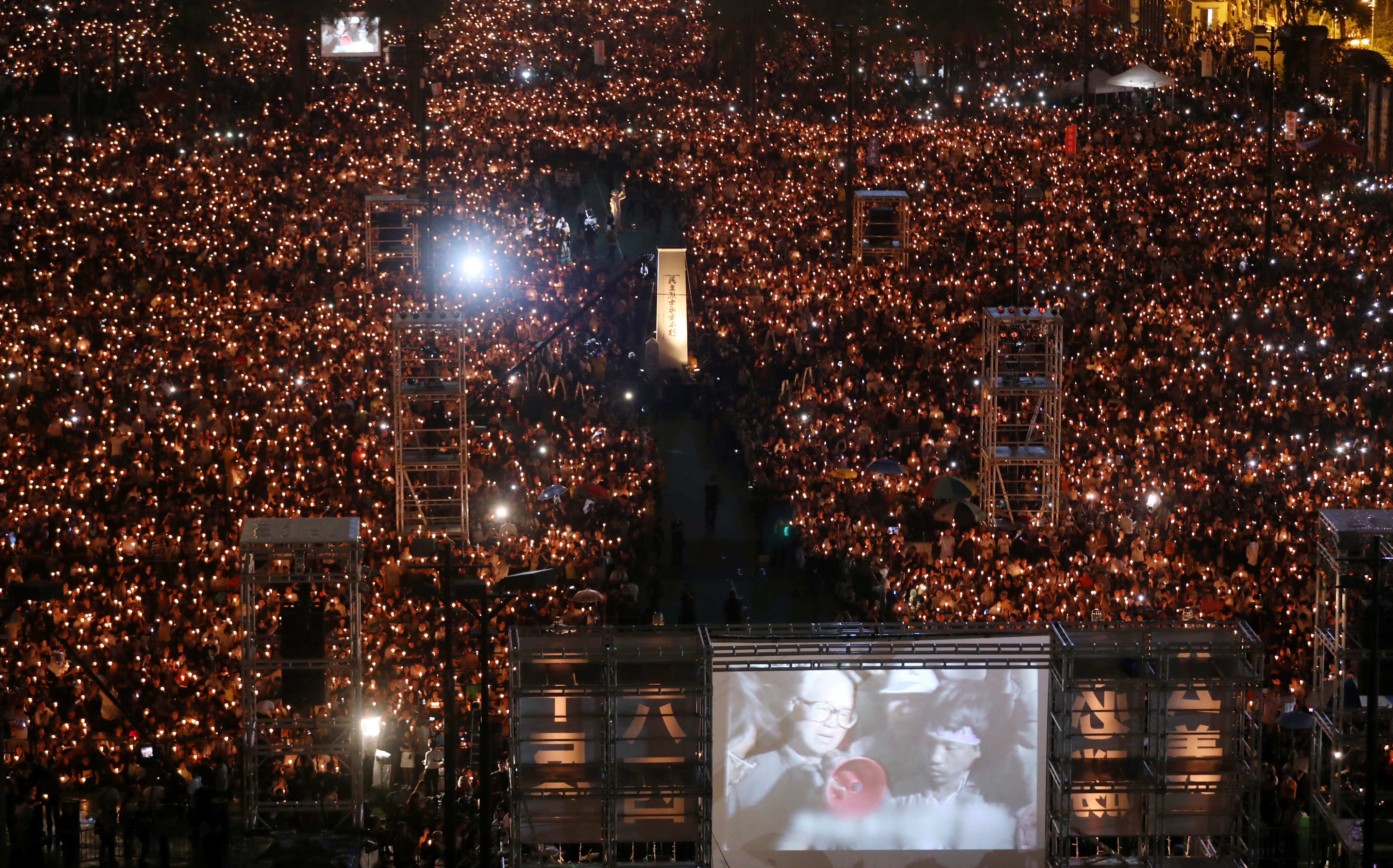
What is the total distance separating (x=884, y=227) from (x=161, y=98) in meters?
21.3

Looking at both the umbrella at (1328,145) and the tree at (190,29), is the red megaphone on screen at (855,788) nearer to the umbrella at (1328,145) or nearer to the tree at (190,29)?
the umbrella at (1328,145)

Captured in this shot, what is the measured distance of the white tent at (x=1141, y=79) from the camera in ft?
155

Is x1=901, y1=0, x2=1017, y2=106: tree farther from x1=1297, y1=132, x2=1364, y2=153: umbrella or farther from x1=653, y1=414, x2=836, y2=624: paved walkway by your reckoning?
x1=653, y1=414, x2=836, y2=624: paved walkway

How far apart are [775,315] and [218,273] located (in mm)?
11044

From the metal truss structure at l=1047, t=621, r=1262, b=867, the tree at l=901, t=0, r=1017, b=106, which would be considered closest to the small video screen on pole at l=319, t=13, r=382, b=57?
the tree at l=901, t=0, r=1017, b=106

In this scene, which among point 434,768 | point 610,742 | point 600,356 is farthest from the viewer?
point 600,356

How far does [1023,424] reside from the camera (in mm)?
27219

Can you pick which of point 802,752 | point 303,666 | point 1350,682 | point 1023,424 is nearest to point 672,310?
point 1023,424

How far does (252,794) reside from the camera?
17.8 m

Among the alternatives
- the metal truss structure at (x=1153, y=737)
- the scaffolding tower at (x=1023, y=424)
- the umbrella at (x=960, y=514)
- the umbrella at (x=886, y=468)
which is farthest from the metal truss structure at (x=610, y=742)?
the scaffolding tower at (x=1023, y=424)

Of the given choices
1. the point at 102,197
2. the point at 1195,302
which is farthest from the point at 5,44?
the point at 1195,302

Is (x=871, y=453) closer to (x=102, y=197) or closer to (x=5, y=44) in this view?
(x=102, y=197)

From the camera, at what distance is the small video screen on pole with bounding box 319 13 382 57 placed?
5528 centimetres

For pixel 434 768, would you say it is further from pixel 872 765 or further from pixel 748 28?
pixel 748 28
